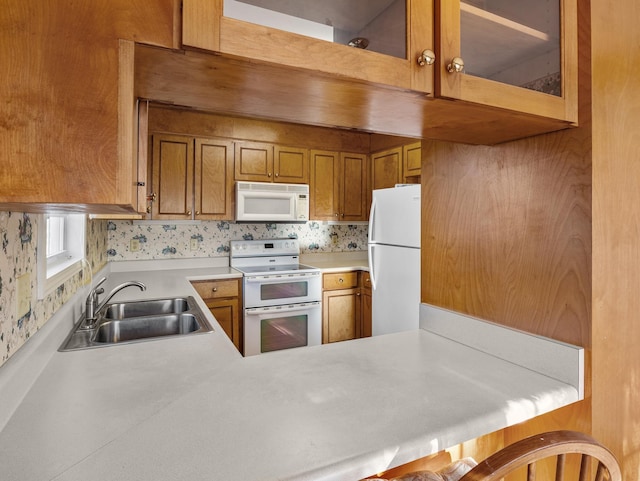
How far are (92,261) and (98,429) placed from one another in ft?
5.80

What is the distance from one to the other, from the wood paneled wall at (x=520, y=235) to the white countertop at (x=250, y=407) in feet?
0.57

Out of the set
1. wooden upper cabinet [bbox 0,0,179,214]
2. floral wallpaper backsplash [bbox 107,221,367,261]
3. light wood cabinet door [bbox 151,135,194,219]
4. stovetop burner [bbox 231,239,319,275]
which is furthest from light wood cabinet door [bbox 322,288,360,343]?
wooden upper cabinet [bbox 0,0,179,214]

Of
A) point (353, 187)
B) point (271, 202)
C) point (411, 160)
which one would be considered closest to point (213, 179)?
point (271, 202)

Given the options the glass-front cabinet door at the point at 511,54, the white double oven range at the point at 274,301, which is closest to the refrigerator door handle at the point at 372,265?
the white double oven range at the point at 274,301

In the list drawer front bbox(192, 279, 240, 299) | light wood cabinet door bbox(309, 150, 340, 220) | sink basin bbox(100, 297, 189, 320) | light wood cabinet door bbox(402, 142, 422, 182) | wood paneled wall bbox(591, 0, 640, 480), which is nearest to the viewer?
wood paneled wall bbox(591, 0, 640, 480)

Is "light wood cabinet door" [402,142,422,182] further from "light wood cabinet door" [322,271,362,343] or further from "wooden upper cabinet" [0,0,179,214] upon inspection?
"wooden upper cabinet" [0,0,179,214]

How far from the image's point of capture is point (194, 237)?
3412mm

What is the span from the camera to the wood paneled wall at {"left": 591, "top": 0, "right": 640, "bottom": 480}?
100cm

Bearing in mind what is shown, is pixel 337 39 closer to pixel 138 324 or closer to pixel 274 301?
pixel 138 324

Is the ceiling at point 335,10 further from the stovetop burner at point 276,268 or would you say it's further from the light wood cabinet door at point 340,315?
the light wood cabinet door at point 340,315

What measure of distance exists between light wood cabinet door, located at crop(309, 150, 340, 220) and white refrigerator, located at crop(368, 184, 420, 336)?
76 centimetres

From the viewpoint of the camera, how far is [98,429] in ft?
2.45

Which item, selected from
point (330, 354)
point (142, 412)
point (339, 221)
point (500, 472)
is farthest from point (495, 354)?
point (339, 221)

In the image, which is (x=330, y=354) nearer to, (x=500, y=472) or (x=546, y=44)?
(x=500, y=472)
